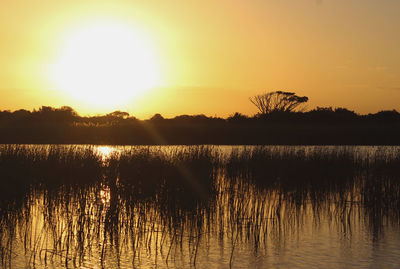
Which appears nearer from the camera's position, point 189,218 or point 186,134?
point 189,218

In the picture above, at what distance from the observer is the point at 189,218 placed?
31.9 feet

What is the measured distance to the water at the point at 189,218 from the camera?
773cm

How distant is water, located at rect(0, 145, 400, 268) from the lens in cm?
773

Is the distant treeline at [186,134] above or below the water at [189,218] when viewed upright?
above

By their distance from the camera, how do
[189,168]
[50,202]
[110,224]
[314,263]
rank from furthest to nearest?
[189,168] → [50,202] → [110,224] → [314,263]

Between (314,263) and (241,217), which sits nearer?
(314,263)

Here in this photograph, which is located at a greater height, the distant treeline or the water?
the distant treeline

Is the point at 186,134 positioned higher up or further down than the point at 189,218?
higher up

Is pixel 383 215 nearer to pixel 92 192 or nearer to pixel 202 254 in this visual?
pixel 202 254

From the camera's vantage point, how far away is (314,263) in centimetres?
746

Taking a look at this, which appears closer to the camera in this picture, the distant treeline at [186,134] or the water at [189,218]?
the water at [189,218]

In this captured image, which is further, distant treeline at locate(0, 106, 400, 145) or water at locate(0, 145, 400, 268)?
distant treeline at locate(0, 106, 400, 145)

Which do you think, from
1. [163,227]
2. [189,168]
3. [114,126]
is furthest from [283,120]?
[163,227]

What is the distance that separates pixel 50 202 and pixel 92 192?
1143mm
